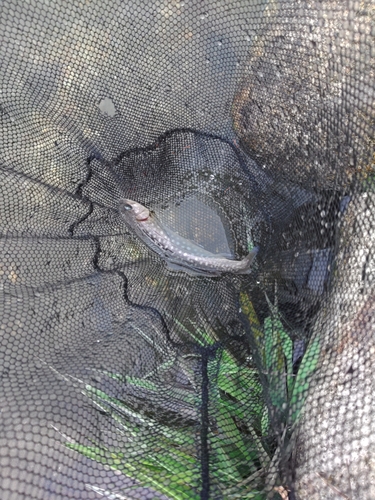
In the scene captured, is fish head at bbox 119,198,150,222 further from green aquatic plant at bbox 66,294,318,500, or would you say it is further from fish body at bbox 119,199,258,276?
green aquatic plant at bbox 66,294,318,500

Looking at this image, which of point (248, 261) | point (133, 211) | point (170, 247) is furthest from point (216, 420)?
point (133, 211)

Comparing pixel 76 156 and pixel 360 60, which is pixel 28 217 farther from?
pixel 360 60

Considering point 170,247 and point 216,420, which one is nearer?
point 216,420

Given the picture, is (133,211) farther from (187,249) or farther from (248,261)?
(248,261)

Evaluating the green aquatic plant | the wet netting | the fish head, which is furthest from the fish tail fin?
the fish head

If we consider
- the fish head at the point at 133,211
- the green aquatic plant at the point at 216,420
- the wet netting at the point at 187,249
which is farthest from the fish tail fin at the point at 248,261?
the fish head at the point at 133,211

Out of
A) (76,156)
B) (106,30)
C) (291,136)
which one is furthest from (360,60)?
(76,156)

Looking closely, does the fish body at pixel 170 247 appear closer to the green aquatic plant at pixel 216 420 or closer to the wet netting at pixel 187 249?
the wet netting at pixel 187 249
